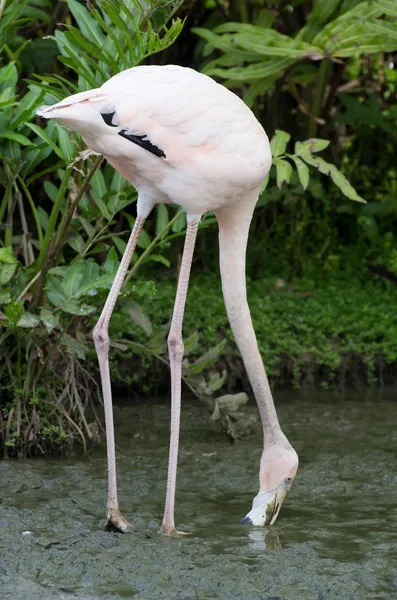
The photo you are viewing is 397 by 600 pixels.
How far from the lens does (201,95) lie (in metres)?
4.23

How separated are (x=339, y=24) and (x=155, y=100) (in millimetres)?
2442

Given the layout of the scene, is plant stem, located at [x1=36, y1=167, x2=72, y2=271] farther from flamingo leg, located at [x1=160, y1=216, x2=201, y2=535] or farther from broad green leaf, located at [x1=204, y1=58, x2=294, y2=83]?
broad green leaf, located at [x1=204, y1=58, x2=294, y2=83]

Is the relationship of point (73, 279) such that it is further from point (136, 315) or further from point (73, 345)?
point (136, 315)

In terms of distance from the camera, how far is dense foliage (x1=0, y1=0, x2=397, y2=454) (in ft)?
16.7

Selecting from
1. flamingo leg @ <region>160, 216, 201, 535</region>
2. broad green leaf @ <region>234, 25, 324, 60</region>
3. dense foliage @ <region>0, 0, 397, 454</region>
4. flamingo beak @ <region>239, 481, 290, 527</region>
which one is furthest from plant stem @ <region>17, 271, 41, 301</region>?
broad green leaf @ <region>234, 25, 324, 60</region>

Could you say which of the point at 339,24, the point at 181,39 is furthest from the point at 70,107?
the point at 181,39

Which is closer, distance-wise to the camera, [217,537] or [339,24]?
[217,537]

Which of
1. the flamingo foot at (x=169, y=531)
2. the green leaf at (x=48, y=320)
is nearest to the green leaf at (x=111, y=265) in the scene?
the green leaf at (x=48, y=320)

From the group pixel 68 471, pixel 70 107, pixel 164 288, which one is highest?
pixel 70 107

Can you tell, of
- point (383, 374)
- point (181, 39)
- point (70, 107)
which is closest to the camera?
point (70, 107)

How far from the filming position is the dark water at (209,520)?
11.8 feet

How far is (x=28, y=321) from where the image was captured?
16.6 ft

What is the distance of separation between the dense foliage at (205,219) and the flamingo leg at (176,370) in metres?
0.54

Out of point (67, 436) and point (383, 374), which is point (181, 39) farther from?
point (67, 436)
